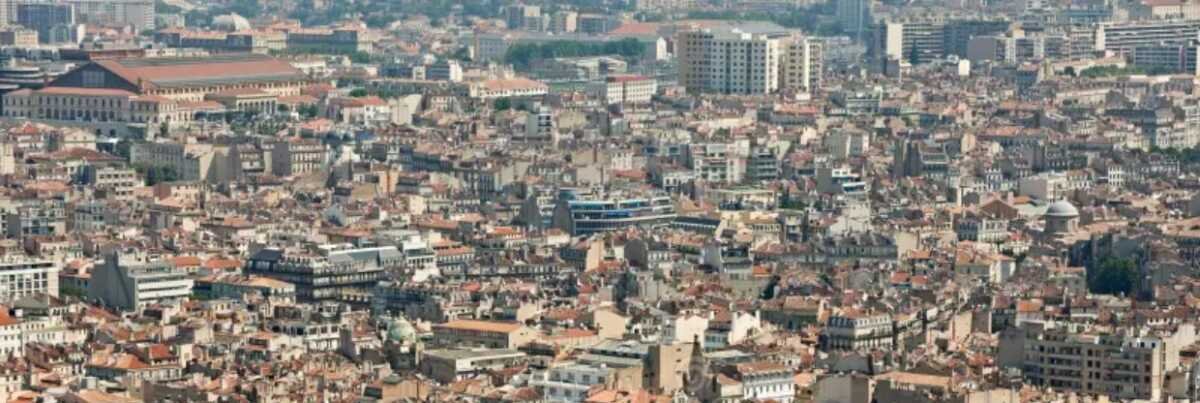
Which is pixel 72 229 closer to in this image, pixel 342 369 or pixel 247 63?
Answer: pixel 342 369

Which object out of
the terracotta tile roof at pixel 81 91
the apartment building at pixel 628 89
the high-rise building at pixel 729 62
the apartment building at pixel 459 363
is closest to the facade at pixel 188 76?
the terracotta tile roof at pixel 81 91

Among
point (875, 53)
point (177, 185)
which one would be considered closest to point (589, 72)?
point (875, 53)

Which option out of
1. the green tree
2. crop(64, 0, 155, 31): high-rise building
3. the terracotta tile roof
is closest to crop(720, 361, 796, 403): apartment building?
the green tree

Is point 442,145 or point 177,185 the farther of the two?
point 442,145

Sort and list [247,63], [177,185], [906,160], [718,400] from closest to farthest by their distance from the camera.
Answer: [718,400] → [177,185] → [906,160] → [247,63]

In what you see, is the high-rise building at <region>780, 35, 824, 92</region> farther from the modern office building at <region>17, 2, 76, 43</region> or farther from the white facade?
the white facade

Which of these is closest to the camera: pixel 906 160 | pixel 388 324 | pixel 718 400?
pixel 718 400
